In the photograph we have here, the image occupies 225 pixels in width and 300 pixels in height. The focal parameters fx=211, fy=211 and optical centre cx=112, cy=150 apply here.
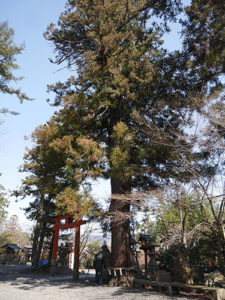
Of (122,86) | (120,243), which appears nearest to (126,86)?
(122,86)

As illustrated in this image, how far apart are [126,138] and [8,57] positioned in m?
7.76

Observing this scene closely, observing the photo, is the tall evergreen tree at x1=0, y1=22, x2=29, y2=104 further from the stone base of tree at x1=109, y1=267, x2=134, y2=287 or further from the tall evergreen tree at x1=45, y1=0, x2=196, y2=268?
the stone base of tree at x1=109, y1=267, x2=134, y2=287

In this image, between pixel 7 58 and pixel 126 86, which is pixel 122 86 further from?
pixel 7 58

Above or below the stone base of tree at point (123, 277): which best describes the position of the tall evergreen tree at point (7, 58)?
above

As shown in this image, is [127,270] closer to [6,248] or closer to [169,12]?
[169,12]

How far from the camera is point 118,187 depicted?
7355 mm

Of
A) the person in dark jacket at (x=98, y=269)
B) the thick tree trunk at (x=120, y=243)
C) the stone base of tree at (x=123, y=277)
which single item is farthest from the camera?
the person in dark jacket at (x=98, y=269)

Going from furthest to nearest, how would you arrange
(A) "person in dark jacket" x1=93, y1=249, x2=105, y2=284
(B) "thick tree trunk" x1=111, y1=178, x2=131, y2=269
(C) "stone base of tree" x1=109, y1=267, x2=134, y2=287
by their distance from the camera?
(A) "person in dark jacket" x1=93, y1=249, x2=105, y2=284 → (B) "thick tree trunk" x1=111, y1=178, x2=131, y2=269 → (C) "stone base of tree" x1=109, y1=267, x2=134, y2=287

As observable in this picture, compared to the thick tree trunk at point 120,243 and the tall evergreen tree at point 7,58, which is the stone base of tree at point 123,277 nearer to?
the thick tree trunk at point 120,243

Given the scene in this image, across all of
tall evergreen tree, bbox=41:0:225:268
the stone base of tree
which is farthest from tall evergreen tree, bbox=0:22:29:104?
the stone base of tree

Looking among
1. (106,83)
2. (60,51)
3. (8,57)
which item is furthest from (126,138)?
(8,57)

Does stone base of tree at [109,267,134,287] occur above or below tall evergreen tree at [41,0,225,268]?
below

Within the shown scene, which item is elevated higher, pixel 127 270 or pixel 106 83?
pixel 106 83

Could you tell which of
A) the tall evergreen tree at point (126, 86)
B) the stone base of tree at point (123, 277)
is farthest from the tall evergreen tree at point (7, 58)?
the stone base of tree at point (123, 277)
